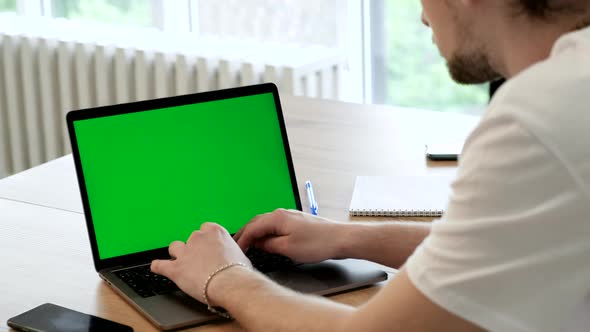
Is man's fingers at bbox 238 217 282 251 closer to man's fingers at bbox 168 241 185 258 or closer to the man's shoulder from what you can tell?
man's fingers at bbox 168 241 185 258

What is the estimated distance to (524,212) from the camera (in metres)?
0.91

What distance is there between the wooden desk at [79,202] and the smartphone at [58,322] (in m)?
0.03

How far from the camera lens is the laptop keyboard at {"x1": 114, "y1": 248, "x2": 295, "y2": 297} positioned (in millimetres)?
1365

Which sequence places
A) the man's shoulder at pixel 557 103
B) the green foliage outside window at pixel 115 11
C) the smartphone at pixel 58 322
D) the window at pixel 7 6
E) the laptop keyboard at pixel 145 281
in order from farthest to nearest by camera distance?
Result: the window at pixel 7 6 → the green foliage outside window at pixel 115 11 → the laptop keyboard at pixel 145 281 → the smartphone at pixel 58 322 → the man's shoulder at pixel 557 103

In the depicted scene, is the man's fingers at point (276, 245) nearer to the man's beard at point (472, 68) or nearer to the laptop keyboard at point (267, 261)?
the laptop keyboard at point (267, 261)

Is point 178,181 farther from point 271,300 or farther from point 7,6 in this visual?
point 7,6

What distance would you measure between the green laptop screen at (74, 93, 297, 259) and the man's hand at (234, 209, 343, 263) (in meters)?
0.07

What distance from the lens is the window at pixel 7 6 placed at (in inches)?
152

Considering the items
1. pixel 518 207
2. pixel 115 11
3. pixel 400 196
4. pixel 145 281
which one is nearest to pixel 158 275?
pixel 145 281

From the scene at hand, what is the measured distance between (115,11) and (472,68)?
2701 mm

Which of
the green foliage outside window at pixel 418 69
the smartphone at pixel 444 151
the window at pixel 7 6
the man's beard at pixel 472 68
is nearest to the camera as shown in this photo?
the man's beard at pixel 472 68

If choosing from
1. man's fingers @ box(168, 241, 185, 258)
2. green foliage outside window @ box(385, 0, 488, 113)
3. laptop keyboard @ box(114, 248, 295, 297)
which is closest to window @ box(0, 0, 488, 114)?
green foliage outside window @ box(385, 0, 488, 113)

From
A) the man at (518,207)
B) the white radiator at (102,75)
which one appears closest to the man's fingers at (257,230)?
the man at (518,207)

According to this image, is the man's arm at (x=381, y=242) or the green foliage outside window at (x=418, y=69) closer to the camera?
the man's arm at (x=381, y=242)
